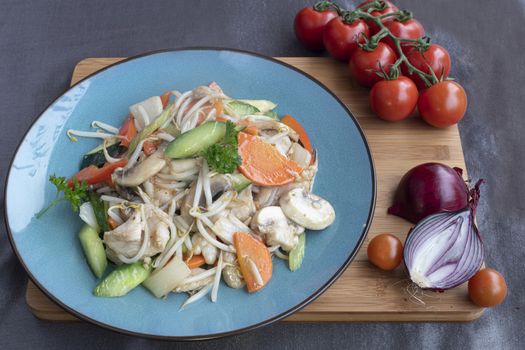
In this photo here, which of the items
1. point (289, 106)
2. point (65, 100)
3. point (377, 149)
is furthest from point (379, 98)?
point (65, 100)

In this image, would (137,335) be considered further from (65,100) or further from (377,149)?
(377,149)

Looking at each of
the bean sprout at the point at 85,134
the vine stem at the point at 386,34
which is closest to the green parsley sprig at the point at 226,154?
the bean sprout at the point at 85,134

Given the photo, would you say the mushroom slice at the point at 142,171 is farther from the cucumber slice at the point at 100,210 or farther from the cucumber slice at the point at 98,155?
the cucumber slice at the point at 98,155

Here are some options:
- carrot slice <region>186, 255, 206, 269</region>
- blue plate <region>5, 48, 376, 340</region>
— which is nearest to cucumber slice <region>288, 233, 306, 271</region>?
blue plate <region>5, 48, 376, 340</region>

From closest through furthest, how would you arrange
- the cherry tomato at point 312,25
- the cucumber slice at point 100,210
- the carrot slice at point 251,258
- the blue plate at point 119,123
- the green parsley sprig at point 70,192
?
the blue plate at point 119,123, the carrot slice at point 251,258, the green parsley sprig at point 70,192, the cucumber slice at point 100,210, the cherry tomato at point 312,25

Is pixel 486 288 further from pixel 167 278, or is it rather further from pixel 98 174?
pixel 98 174

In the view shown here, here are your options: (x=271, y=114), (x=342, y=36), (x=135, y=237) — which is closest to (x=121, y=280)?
(x=135, y=237)
